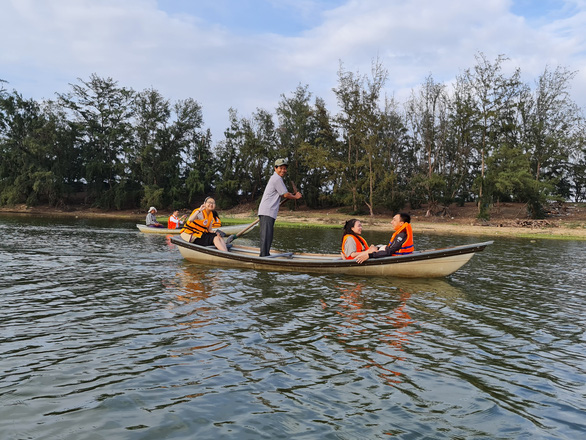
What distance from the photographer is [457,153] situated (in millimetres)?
43375

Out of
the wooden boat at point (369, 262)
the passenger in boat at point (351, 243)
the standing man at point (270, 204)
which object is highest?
the standing man at point (270, 204)

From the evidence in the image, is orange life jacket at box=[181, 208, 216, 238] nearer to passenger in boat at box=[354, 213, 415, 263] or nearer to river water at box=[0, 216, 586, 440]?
Result: river water at box=[0, 216, 586, 440]

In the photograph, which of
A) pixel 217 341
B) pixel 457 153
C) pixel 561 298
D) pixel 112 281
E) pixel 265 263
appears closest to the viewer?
pixel 217 341

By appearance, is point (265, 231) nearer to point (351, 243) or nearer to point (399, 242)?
point (351, 243)

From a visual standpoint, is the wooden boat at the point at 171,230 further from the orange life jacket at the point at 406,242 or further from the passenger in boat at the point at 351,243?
the orange life jacket at the point at 406,242

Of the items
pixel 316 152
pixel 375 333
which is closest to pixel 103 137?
pixel 316 152

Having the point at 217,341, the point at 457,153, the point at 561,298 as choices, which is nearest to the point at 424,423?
the point at 217,341

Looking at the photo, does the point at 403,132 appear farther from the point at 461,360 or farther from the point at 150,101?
the point at 461,360

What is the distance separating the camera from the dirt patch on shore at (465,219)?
3033 cm

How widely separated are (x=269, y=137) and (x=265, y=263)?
1675 inches

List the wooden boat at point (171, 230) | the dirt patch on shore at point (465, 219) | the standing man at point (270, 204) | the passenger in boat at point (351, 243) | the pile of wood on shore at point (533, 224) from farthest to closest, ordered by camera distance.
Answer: the pile of wood on shore at point (533, 224) < the dirt patch on shore at point (465, 219) < the wooden boat at point (171, 230) < the standing man at point (270, 204) < the passenger in boat at point (351, 243)

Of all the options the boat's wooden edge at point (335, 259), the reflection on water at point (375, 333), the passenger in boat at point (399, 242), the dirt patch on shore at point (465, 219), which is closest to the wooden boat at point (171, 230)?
the boat's wooden edge at point (335, 259)

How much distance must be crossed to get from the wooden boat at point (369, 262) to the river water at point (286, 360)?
0.72 m

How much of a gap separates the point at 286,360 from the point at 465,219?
35.6 metres
